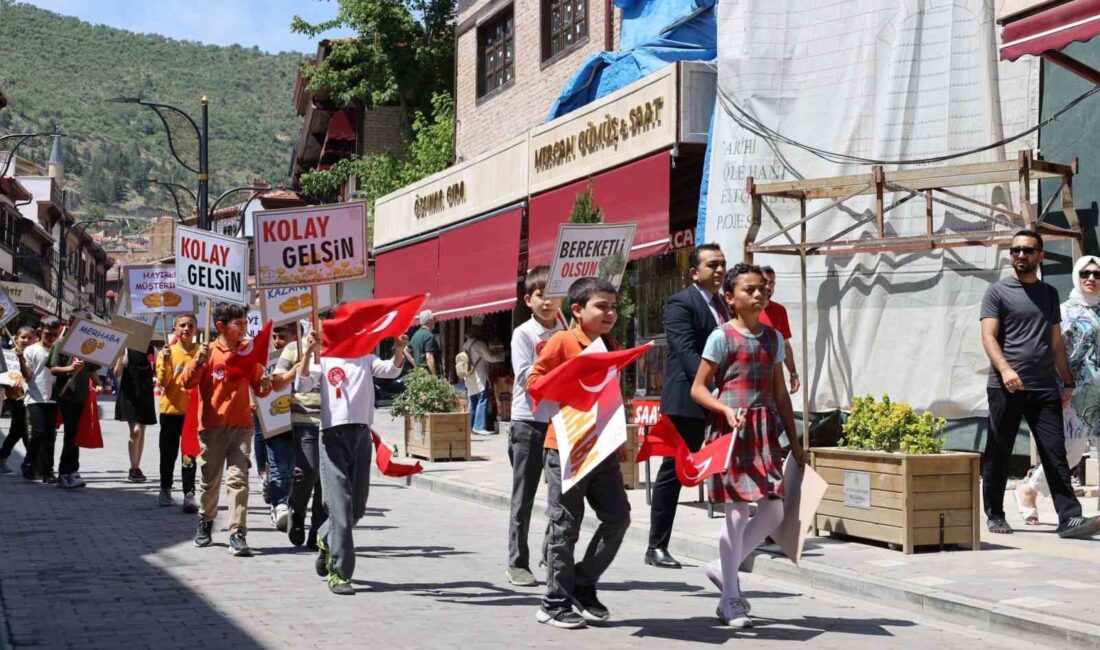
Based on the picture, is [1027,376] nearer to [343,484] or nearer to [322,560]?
[343,484]

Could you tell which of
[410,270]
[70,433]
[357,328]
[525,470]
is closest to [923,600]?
[525,470]

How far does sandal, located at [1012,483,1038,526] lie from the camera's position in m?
10.6

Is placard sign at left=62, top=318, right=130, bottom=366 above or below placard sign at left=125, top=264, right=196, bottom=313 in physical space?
below

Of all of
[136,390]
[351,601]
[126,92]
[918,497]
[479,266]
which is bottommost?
[351,601]

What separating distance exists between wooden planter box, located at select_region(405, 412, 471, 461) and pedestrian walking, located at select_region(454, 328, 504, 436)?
5294 millimetres

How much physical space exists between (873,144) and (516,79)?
39.3 feet

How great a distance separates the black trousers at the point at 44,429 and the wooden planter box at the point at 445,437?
4.43 m

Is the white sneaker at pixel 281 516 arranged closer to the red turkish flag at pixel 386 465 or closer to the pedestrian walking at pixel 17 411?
the red turkish flag at pixel 386 465

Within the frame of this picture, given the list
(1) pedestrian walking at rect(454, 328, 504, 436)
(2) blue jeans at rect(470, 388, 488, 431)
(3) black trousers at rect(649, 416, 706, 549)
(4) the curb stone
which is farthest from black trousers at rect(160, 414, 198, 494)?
(2) blue jeans at rect(470, 388, 488, 431)

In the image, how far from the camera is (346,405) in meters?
8.40

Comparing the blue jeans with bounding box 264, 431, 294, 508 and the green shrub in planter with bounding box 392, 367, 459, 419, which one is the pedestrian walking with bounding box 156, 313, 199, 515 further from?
the green shrub in planter with bounding box 392, 367, 459, 419

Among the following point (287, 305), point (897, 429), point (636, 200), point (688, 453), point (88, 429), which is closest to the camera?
point (688, 453)

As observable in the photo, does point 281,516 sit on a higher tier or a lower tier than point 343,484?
lower

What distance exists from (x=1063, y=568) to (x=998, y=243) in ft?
17.1
